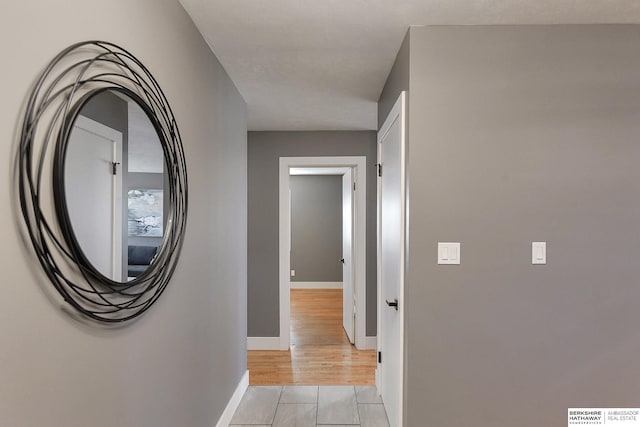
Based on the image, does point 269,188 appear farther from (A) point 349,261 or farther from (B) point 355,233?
(A) point 349,261

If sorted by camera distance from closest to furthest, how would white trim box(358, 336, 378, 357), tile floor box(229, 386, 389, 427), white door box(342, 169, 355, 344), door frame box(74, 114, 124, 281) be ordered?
door frame box(74, 114, 124, 281), tile floor box(229, 386, 389, 427), white trim box(358, 336, 378, 357), white door box(342, 169, 355, 344)

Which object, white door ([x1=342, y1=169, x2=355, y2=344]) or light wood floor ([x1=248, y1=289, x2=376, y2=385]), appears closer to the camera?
light wood floor ([x1=248, y1=289, x2=376, y2=385])

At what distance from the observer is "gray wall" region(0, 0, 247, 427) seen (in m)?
0.86

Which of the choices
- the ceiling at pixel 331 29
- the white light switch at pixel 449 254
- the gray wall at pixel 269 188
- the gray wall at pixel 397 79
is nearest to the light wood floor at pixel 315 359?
the gray wall at pixel 269 188

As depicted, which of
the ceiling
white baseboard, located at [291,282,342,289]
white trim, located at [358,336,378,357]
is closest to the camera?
the ceiling

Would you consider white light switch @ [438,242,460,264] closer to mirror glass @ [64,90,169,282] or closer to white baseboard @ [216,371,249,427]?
mirror glass @ [64,90,169,282]

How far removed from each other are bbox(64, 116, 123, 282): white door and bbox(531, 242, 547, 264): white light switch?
1901mm

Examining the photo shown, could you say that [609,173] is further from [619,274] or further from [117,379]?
[117,379]

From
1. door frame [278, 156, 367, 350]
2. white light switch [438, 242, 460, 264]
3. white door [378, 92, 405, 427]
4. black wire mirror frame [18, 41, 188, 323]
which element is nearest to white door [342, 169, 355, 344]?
door frame [278, 156, 367, 350]

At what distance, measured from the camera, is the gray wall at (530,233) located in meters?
1.99

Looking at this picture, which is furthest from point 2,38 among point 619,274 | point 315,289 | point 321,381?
point 315,289

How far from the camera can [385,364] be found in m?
2.82

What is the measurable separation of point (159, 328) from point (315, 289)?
19.9 ft

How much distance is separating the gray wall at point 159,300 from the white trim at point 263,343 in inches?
47.4
